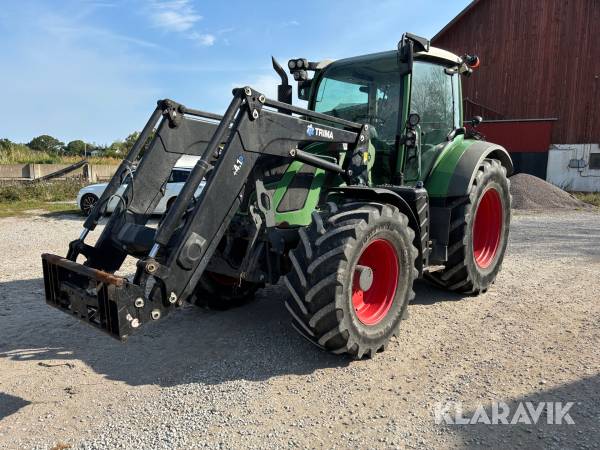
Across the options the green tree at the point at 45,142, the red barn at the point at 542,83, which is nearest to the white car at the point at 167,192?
the red barn at the point at 542,83

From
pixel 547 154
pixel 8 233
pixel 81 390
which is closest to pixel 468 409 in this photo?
pixel 81 390

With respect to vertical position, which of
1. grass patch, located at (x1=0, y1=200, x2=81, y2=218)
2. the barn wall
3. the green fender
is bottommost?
grass patch, located at (x1=0, y1=200, x2=81, y2=218)

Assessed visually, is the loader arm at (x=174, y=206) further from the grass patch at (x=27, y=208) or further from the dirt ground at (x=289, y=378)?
the grass patch at (x=27, y=208)

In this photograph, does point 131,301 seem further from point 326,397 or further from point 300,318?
point 326,397

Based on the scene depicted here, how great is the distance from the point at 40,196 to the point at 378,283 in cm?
1820

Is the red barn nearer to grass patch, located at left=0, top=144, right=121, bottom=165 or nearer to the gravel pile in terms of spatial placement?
the gravel pile

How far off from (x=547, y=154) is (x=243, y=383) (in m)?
20.1

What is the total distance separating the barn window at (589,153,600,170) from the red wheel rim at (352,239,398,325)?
749 inches

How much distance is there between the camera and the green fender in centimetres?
469

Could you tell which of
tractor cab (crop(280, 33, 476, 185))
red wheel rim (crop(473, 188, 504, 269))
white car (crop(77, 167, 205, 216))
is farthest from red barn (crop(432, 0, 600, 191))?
tractor cab (crop(280, 33, 476, 185))

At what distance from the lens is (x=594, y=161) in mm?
19125

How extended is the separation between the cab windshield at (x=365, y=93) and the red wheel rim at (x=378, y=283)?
134cm

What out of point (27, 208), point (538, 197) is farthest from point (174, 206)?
point (27, 208)

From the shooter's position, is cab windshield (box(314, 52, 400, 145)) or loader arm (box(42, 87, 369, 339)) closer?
loader arm (box(42, 87, 369, 339))
